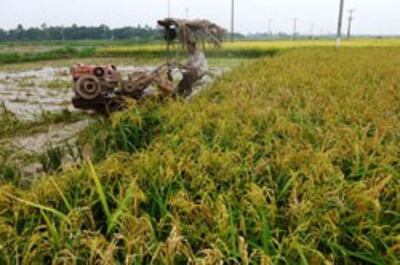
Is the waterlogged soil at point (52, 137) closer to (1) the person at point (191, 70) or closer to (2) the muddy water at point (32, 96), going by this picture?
(2) the muddy water at point (32, 96)

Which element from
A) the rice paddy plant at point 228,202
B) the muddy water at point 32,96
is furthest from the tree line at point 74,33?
the rice paddy plant at point 228,202

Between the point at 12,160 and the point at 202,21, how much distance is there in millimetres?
5753

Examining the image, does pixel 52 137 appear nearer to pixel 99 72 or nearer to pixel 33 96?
pixel 99 72

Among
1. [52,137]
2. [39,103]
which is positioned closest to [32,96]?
[39,103]

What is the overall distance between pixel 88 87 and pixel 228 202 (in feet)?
18.4

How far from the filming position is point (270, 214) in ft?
5.74

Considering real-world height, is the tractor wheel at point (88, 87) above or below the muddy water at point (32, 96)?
above

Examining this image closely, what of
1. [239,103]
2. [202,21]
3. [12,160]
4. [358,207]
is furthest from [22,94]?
[358,207]

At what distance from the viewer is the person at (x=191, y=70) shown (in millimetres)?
7970

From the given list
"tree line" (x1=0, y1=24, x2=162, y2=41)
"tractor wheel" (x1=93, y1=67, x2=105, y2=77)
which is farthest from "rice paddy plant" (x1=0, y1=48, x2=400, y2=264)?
"tree line" (x1=0, y1=24, x2=162, y2=41)

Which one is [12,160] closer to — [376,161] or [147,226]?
[147,226]

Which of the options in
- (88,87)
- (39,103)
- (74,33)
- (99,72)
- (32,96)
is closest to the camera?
(88,87)

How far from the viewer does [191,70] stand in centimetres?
811

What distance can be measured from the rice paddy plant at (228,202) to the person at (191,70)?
4.86 m
